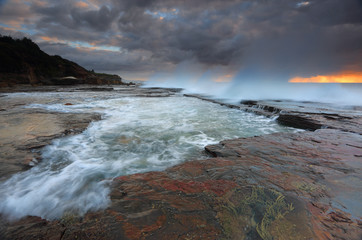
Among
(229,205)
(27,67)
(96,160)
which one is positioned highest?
(27,67)

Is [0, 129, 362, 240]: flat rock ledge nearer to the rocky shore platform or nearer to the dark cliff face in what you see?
the rocky shore platform

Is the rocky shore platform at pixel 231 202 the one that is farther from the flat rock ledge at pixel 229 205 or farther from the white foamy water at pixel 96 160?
the white foamy water at pixel 96 160

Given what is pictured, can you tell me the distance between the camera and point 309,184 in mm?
2070

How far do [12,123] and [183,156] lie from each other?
5.25m

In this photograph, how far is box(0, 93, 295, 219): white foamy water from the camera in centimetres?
201

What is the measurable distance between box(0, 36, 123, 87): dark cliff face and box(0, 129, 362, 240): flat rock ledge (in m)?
30.7

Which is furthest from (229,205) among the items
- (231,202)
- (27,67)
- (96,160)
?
(27,67)

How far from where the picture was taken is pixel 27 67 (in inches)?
1045

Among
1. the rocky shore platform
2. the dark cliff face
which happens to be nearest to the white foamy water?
the rocky shore platform

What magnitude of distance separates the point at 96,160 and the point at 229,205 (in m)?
2.86

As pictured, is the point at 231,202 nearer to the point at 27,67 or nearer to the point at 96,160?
the point at 96,160

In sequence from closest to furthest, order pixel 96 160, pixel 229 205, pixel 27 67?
pixel 229 205 < pixel 96 160 < pixel 27 67

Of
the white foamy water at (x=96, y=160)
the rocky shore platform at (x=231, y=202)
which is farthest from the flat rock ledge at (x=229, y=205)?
the white foamy water at (x=96, y=160)

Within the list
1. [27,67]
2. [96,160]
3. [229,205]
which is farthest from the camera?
[27,67]
